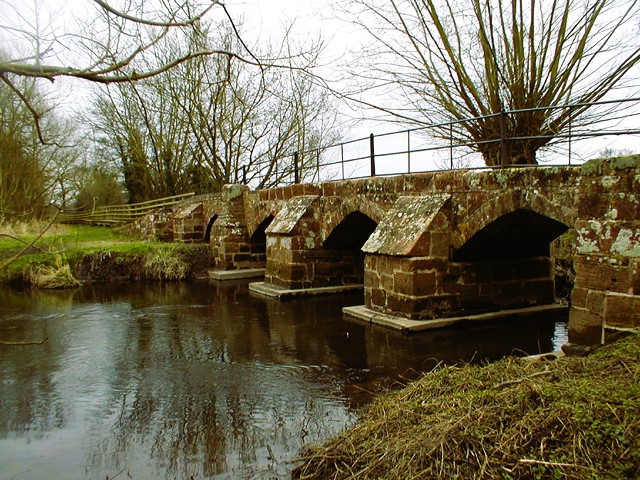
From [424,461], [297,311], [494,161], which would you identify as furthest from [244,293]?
[424,461]

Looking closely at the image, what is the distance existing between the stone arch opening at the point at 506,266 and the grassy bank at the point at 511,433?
12.1 ft

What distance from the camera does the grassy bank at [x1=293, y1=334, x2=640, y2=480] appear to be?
10.2 feet

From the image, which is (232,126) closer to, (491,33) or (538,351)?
(491,33)

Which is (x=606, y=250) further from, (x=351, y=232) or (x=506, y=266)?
(x=351, y=232)

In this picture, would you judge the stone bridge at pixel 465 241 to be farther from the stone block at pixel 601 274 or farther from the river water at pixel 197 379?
the river water at pixel 197 379

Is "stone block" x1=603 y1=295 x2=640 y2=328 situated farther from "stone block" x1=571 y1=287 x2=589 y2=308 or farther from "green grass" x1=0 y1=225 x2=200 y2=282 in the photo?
"green grass" x1=0 y1=225 x2=200 y2=282

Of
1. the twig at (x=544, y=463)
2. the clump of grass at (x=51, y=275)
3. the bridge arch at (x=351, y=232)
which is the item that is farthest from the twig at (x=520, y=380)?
the clump of grass at (x=51, y=275)

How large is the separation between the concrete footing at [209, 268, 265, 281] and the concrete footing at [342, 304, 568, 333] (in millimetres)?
6222

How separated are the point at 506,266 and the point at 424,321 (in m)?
1.82

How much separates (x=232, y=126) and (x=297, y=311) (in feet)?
35.5

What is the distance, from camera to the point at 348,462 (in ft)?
12.5

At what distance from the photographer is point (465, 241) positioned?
8023mm

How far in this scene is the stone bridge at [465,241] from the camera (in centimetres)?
550

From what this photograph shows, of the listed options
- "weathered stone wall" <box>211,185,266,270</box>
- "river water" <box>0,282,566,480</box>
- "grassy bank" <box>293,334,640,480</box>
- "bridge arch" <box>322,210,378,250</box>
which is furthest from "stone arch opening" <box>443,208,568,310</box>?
"weathered stone wall" <box>211,185,266,270</box>
